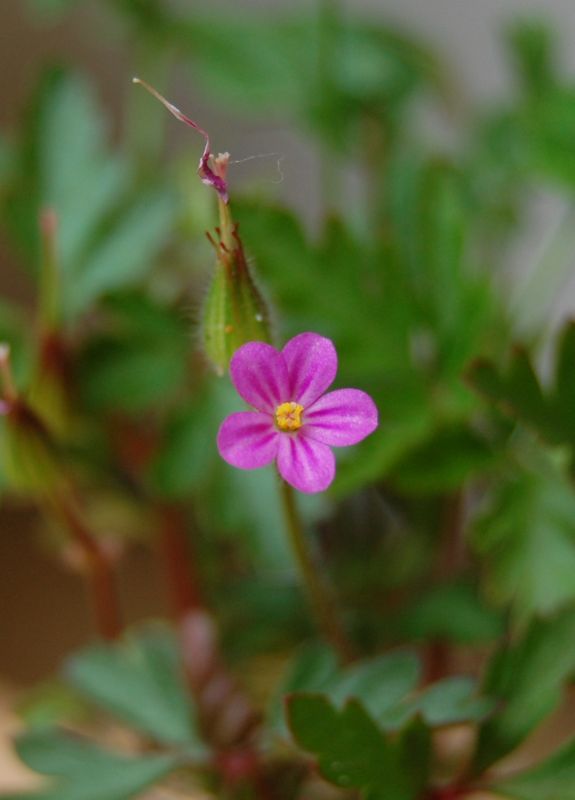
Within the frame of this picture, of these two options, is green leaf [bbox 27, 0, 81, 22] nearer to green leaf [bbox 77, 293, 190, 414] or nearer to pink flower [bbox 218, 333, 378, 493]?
green leaf [bbox 77, 293, 190, 414]

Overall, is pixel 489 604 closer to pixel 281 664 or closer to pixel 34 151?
pixel 281 664

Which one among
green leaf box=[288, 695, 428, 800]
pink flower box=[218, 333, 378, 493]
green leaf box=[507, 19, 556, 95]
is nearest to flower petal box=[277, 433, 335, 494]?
pink flower box=[218, 333, 378, 493]

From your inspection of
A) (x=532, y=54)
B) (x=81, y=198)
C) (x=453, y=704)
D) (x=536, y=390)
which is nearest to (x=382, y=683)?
(x=453, y=704)

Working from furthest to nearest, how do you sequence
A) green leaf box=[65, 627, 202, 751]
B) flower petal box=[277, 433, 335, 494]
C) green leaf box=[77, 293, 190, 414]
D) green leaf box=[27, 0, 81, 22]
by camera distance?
green leaf box=[27, 0, 81, 22] < green leaf box=[77, 293, 190, 414] < green leaf box=[65, 627, 202, 751] < flower petal box=[277, 433, 335, 494]

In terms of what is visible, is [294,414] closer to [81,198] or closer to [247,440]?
[247,440]

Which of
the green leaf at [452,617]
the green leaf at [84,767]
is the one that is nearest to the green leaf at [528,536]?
the green leaf at [452,617]

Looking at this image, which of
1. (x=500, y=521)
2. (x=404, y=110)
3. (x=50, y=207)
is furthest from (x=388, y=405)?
(x=404, y=110)
